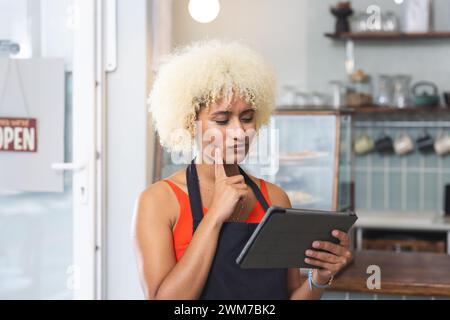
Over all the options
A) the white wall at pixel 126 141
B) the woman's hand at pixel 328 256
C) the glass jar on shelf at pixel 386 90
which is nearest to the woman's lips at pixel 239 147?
the woman's hand at pixel 328 256

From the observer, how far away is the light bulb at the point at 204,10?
2139 millimetres

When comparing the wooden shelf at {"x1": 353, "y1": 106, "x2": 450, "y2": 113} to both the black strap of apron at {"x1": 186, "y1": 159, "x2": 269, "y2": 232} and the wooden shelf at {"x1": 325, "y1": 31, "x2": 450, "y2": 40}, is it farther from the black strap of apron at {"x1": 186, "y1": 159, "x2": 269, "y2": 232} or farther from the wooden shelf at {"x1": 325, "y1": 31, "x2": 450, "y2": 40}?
the black strap of apron at {"x1": 186, "y1": 159, "x2": 269, "y2": 232}

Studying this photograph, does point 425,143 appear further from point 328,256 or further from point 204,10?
point 328,256

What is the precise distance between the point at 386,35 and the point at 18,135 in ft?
6.73

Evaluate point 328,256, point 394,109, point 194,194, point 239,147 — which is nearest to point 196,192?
point 194,194

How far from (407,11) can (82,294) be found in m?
2.14

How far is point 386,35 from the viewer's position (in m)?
3.81

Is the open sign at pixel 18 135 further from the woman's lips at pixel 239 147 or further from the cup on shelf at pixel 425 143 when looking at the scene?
the cup on shelf at pixel 425 143

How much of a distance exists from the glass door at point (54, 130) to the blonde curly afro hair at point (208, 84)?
29.9 inches

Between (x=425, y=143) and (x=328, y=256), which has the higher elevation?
(x=425, y=143)

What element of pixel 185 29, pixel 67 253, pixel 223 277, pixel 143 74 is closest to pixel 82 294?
pixel 67 253

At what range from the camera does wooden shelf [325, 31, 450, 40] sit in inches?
147
